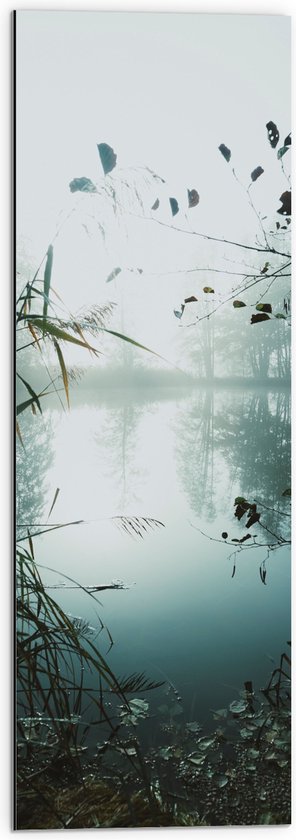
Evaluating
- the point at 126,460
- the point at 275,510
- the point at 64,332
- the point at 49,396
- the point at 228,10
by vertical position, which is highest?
the point at 228,10

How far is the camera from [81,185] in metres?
1.91

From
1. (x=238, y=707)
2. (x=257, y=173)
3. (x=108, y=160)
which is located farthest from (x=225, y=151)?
(x=238, y=707)

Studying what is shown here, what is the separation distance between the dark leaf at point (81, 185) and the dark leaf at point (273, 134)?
0.49 m

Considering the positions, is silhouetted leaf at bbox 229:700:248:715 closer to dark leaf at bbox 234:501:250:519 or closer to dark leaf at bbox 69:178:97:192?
dark leaf at bbox 234:501:250:519

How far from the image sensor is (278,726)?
193 cm

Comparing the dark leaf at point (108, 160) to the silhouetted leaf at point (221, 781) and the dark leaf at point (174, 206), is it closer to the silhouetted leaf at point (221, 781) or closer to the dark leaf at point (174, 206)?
the dark leaf at point (174, 206)

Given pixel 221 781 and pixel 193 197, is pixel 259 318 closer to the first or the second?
pixel 193 197

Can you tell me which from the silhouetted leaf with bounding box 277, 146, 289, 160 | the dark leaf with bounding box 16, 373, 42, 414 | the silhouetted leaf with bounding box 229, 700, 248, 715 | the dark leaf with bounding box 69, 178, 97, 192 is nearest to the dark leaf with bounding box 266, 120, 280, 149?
the silhouetted leaf with bounding box 277, 146, 289, 160

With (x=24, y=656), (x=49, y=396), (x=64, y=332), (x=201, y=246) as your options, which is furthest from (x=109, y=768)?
(x=201, y=246)

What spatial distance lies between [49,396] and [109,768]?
978 mm

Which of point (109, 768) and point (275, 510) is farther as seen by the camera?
point (275, 510)

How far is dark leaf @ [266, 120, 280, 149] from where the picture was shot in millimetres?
1932

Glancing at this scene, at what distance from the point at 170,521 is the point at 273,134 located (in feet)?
3.54

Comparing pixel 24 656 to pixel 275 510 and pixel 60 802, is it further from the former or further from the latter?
pixel 275 510
